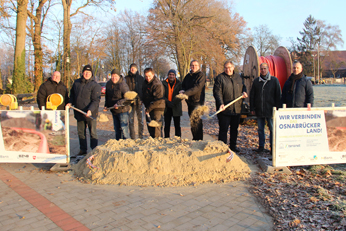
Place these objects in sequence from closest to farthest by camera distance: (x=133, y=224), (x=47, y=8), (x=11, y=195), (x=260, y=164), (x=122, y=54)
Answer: (x=133, y=224)
(x=11, y=195)
(x=260, y=164)
(x=47, y=8)
(x=122, y=54)

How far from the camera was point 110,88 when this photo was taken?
6574mm

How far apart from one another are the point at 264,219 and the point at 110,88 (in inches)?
182

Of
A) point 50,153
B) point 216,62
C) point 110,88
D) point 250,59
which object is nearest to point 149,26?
point 216,62

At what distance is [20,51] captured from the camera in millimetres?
18375

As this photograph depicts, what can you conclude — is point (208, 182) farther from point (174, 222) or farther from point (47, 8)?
point (47, 8)

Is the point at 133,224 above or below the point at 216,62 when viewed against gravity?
below

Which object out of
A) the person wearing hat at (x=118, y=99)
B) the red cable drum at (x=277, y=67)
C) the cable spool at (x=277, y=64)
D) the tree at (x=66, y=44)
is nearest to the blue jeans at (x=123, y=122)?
the person wearing hat at (x=118, y=99)

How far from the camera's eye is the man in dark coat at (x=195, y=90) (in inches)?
242

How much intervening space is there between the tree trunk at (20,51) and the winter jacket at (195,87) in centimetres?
1581

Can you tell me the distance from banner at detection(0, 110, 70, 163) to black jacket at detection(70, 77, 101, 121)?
768 millimetres

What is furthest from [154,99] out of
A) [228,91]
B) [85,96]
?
[228,91]

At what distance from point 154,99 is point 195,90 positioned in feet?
3.15

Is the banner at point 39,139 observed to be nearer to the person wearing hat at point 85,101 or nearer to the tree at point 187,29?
the person wearing hat at point 85,101

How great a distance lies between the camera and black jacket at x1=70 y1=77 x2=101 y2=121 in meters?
6.12
